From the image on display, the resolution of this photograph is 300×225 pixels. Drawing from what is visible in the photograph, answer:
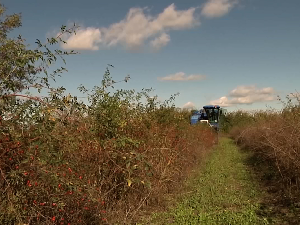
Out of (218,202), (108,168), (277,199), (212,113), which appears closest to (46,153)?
(108,168)

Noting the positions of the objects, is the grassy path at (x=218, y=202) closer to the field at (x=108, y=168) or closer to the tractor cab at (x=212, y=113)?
the field at (x=108, y=168)

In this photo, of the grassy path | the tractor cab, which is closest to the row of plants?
the grassy path

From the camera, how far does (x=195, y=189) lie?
983 cm

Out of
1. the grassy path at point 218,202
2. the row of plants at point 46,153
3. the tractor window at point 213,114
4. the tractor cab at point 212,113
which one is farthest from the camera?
the tractor window at point 213,114

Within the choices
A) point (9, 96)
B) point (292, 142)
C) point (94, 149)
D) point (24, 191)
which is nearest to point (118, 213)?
point (94, 149)

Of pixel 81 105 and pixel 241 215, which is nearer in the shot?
pixel 81 105

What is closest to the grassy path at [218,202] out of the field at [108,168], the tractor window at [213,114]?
the field at [108,168]

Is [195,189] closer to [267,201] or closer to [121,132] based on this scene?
[267,201]

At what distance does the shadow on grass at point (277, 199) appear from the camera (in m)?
7.02

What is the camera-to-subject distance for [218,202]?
838 cm

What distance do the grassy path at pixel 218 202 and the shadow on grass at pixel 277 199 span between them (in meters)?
0.25

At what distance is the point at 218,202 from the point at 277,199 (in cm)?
181

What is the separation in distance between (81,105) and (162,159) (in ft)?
17.9

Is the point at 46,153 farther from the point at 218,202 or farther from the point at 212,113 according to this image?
the point at 212,113
